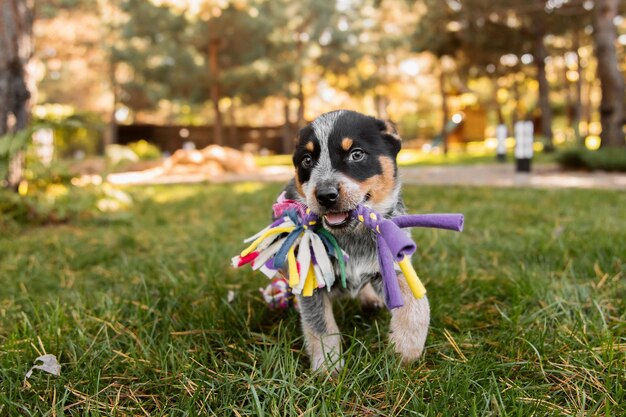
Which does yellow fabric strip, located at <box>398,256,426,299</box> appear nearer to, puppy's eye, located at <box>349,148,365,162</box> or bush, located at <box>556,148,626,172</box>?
puppy's eye, located at <box>349,148,365,162</box>

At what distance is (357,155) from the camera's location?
209 cm

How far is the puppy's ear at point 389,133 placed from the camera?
2.25m

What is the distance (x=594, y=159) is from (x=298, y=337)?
34.3 ft

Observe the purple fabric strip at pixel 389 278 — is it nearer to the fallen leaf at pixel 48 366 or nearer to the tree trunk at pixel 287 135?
the fallen leaf at pixel 48 366

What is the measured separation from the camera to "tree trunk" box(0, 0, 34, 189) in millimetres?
5207

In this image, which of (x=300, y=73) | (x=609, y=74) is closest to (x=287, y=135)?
(x=300, y=73)

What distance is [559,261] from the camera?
332 cm

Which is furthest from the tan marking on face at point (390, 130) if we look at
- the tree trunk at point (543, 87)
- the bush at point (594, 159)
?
the tree trunk at point (543, 87)

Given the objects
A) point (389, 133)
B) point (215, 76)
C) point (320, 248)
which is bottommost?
point (320, 248)

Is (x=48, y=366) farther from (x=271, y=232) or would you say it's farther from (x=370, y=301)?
(x=370, y=301)

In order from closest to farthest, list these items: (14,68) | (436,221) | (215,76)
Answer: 1. (436,221)
2. (14,68)
3. (215,76)

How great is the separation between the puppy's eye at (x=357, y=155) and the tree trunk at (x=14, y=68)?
457 centimetres

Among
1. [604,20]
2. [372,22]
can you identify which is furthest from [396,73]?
[604,20]

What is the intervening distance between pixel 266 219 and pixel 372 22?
25.6 meters
